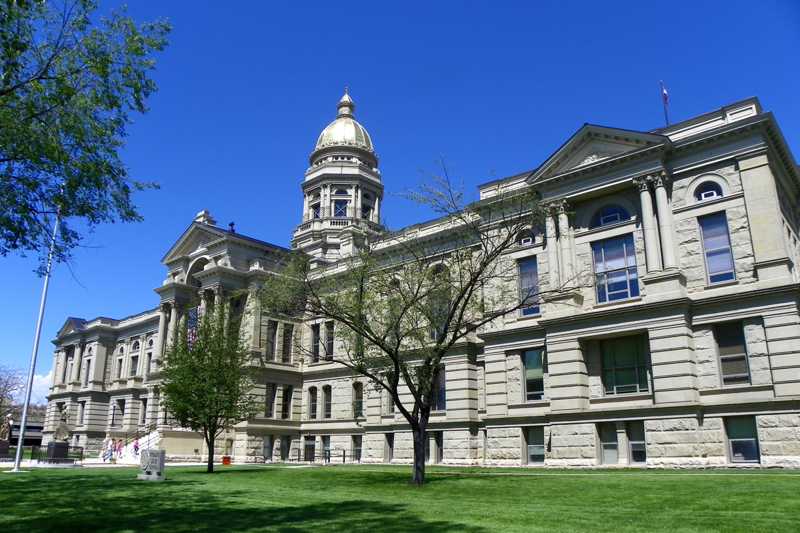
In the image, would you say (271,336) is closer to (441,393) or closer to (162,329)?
(162,329)

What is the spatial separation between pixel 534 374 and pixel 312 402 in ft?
76.5

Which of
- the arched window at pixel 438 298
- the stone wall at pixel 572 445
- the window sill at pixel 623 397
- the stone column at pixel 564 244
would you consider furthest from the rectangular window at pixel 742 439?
the arched window at pixel 438 298

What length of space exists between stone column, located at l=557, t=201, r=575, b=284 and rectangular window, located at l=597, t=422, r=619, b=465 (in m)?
7.38

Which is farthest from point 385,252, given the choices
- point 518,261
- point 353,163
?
point 353,163

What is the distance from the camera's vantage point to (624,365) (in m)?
31.2

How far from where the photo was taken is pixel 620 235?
1288 inches

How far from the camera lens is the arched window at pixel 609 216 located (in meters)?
33.1

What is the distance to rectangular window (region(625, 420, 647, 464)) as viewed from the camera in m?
29.3

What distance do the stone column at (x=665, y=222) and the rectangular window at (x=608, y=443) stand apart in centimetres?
799

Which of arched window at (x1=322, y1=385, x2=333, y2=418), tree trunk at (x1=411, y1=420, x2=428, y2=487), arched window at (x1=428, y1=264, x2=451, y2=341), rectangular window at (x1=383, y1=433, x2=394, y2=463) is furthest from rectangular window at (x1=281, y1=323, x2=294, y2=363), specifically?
tree trunk at (x1=411, y1=420, x2=428, y2=487)

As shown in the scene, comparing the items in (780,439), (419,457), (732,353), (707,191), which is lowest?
(419,457)

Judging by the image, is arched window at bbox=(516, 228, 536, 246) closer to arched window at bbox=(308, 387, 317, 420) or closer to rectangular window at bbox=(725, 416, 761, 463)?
rectangular window at bbox=(725, 416, 761, 463)

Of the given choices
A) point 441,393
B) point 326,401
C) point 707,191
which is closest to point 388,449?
point 441,393

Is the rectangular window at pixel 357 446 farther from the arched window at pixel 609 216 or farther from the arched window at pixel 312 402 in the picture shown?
the arched window at pixel 609 216
